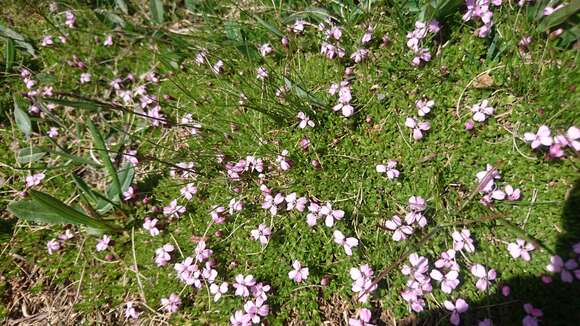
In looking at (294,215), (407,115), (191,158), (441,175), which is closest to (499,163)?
(441,175)

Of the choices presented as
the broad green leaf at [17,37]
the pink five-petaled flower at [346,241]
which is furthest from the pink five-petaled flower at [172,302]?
the broad green leaf at [17,37]

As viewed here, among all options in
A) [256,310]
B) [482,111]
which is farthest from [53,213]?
[482,111]

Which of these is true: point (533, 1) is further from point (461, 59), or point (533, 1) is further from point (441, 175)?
point (441, 175)

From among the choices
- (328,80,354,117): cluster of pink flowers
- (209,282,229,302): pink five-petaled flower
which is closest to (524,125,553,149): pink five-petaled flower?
(328,80,354,117): cluster of pink flowers

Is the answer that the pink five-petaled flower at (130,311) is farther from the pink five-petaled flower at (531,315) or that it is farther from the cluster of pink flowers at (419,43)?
the cluster of pink flowers at (419,43)

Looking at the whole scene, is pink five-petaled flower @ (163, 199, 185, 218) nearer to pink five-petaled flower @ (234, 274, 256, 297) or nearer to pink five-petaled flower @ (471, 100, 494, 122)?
pink five-petaled flower @ (234, 274, 256, 297)

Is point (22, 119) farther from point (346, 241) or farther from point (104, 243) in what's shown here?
point (346, 241)

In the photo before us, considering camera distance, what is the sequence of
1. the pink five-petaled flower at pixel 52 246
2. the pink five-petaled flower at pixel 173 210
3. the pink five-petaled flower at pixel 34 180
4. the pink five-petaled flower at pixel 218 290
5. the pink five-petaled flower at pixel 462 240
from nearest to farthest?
the pink five-petaled flower at pixel 462 240 → the pink five-petaled flower at pixel 218 290 → the pink five-petaled flower at pixel 173 210 → the pink five-petaled flower at pixel 52 246 → the pink five-petaled flower at pixel 34 180
